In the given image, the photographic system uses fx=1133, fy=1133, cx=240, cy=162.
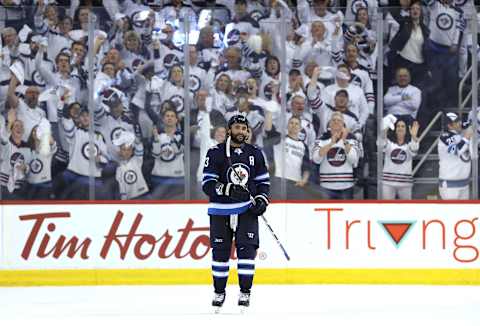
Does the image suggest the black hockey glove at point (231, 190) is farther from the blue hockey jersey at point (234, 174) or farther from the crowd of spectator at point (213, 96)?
the crowd of spectator at point (213, 96)

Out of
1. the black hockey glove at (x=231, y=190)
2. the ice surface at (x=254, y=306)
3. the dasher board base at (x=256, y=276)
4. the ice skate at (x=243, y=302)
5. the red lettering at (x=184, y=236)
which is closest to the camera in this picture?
the ice surface at (x=254, y=306)

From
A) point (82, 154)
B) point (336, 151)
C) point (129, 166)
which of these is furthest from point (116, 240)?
point (336, 151)

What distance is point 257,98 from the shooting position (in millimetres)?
10953

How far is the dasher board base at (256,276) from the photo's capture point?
34.4ft

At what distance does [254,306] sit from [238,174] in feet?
3.90

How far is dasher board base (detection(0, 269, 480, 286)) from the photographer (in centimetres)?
1048

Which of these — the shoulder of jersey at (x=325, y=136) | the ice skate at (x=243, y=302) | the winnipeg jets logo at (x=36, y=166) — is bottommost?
the ice skate at (x=243, y=302)

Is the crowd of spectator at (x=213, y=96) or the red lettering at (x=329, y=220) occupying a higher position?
the crowd of spectator at (x=213, y=96)

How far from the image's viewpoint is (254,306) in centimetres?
867

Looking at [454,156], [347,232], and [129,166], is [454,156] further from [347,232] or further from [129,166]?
[129,166]

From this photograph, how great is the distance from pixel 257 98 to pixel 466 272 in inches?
101

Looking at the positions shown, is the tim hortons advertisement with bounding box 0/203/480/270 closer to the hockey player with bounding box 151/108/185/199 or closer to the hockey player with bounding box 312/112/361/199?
the hockey player with bounding box 151/108/185/199

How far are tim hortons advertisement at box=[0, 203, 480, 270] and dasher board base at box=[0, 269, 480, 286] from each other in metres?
0.06

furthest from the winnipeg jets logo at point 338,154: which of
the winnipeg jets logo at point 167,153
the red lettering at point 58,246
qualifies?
the red lettering at point 58,246
